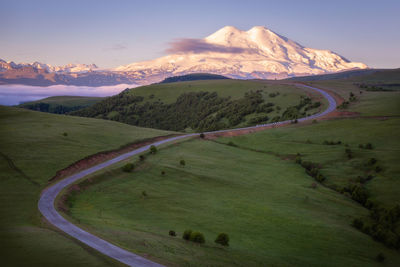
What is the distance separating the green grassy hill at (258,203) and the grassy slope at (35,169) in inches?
180

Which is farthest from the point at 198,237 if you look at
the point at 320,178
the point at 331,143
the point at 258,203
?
the point at 331,143

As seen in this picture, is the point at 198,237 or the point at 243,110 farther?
the point at 243,110

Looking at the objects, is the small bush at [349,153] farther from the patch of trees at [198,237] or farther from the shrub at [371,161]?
the patch of trees at [198,237]

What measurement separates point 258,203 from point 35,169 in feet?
101

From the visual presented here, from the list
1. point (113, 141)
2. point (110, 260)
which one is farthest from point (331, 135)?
point (110, 260)

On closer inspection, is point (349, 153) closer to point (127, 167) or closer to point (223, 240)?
point (127, 167)

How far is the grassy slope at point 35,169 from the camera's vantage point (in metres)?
21.0

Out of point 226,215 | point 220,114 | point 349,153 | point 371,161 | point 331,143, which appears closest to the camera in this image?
point 226,215

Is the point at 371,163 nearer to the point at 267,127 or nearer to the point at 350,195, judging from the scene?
the point at 350,195

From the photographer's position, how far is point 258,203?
4534 cm

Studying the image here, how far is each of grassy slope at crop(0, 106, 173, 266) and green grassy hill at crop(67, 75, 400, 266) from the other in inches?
180

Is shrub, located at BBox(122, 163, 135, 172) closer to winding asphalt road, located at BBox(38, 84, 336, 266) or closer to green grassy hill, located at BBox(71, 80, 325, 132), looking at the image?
winding asphalt road, located at BBox(38, 84, 336, 266)

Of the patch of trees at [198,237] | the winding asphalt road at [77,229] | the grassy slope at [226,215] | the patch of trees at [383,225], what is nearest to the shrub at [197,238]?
the patch of trees at [198,237]

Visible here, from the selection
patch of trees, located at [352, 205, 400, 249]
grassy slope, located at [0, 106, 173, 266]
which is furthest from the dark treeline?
patch of trees, located at [352, 205, 400, 249]
